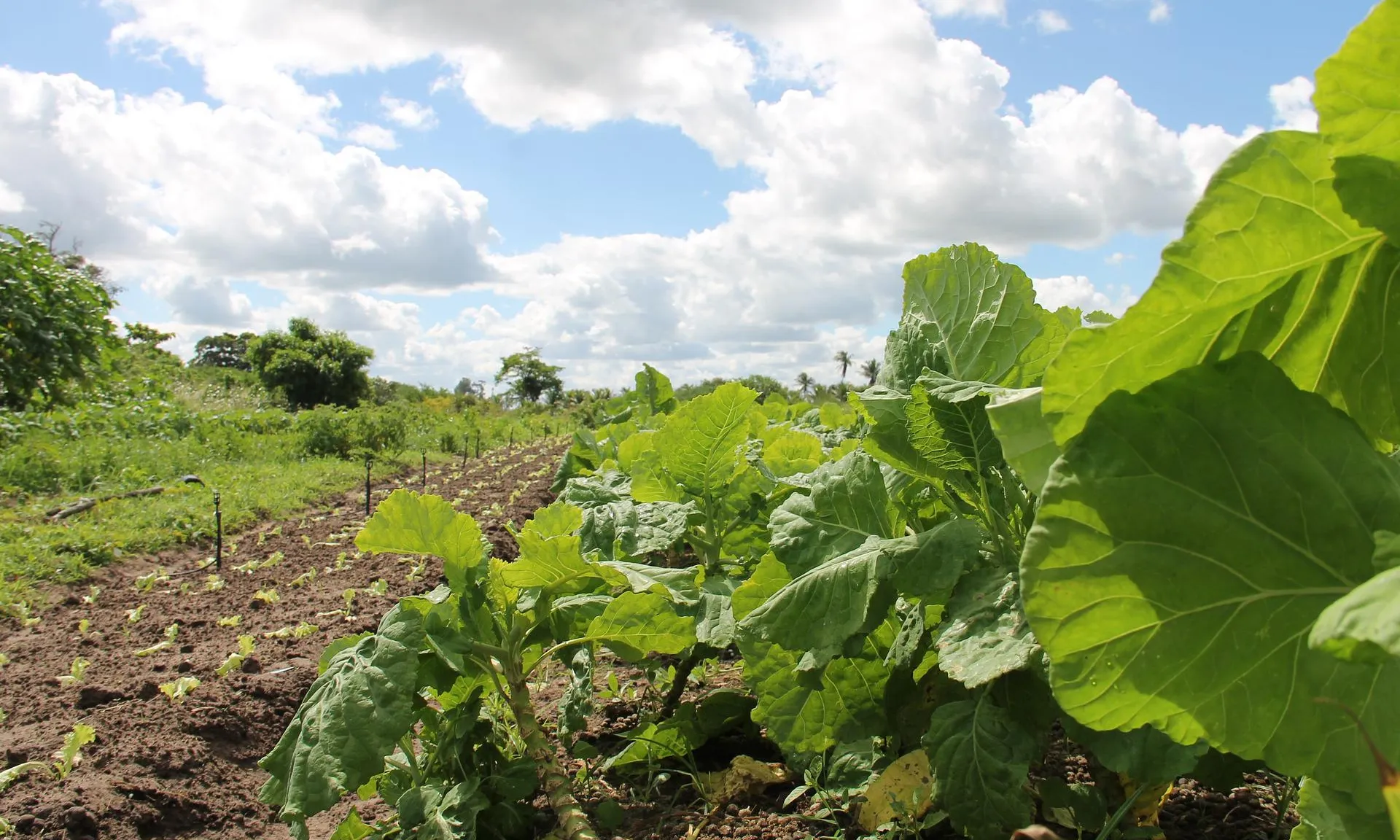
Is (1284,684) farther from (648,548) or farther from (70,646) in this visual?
(70,646)

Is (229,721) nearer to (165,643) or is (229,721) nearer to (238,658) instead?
(238,658)

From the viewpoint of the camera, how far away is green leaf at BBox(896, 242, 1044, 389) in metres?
1.78

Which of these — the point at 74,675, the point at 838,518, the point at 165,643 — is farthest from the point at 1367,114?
the point at 165,643

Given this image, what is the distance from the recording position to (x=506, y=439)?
21312mm

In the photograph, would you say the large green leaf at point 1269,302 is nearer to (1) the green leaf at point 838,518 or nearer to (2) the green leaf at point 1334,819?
(2) the green leaf at point 1334,819

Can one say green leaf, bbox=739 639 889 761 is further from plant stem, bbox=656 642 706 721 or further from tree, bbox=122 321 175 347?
tree, bbox=122 321 175 347

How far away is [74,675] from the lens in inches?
168

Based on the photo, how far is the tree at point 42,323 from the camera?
40.1 ft

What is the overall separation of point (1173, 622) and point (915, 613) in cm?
117

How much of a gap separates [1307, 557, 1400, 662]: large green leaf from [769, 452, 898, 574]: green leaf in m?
1.33

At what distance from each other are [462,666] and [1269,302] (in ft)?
5.96

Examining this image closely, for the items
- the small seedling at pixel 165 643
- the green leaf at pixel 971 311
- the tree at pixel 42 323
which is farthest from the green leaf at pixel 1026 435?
the tree at pixel 42 323

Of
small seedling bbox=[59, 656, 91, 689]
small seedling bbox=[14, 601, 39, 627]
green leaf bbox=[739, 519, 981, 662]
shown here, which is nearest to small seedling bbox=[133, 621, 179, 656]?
small seedling bbox=[59, 656, 91, 689]

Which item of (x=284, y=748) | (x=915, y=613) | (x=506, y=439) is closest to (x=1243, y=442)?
(x=915, y=613)
